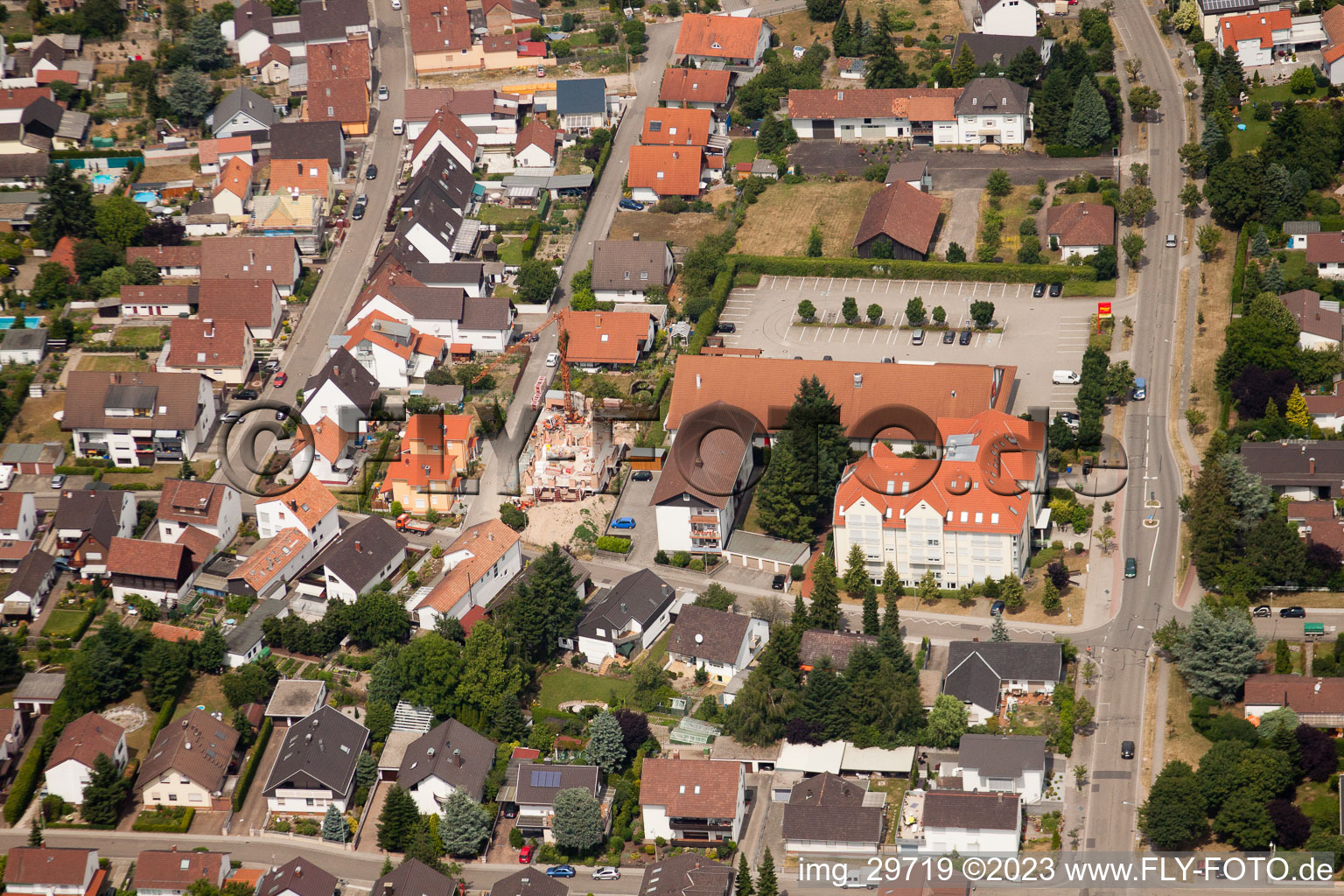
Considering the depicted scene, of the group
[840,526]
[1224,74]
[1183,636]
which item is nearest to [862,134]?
[1224,74]

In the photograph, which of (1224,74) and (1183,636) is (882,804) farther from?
(1224,74)

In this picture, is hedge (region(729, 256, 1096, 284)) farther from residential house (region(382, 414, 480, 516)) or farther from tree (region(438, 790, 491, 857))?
tree (region(438, 790, 491, 857))

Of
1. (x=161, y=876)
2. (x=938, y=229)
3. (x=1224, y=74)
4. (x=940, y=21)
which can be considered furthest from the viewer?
(x=940, y=21)

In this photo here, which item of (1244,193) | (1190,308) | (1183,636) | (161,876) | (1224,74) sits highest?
(1224,74)

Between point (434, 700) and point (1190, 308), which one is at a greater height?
point (1190, 308)

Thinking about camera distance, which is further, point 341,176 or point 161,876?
point 341,176

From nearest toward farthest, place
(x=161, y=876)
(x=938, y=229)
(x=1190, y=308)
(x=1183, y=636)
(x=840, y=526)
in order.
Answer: (x=161, y=876), (x=1183, y=636), (x=840, y=526), (x=1190, y=308), (x=938, y=229)

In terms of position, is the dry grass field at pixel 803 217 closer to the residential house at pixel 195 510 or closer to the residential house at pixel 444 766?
the residential house at pixel 195 510

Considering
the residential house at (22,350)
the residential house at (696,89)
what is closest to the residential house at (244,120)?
the residential house at (22,350)
